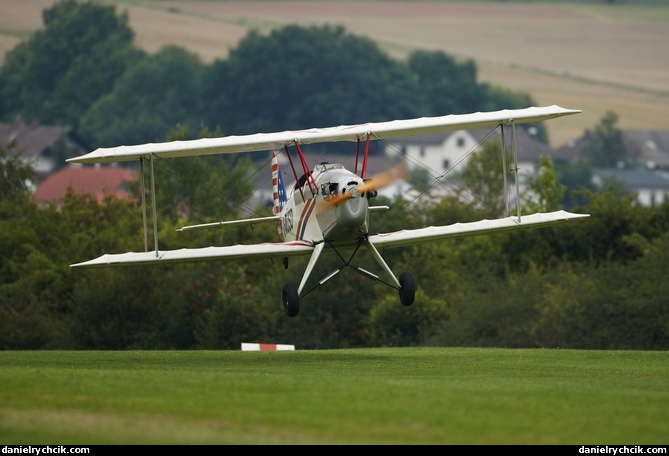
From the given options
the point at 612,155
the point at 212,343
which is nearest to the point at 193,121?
the point at 612,155

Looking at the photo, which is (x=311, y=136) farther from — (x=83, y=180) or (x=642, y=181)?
(x=642, y=181)

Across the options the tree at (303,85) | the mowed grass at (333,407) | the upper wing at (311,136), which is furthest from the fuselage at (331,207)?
the tree at (303,85)

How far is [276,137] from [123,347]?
2618 cm

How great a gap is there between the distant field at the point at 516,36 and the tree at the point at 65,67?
22.7ft

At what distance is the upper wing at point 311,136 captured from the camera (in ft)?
77.4

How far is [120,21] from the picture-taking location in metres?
177

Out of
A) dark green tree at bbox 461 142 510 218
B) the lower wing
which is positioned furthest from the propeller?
dark green tree at bbox 461 142 510 218

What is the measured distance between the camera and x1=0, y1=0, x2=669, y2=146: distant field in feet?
531

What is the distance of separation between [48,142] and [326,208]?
411 feet

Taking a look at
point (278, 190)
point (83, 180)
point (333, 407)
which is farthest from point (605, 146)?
point (333, 407)

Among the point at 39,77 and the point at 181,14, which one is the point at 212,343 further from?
the point at 181,14

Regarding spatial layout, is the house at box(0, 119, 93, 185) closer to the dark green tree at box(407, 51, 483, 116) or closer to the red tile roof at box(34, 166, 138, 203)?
the red tile roof at box(34, 166, 138, 203)

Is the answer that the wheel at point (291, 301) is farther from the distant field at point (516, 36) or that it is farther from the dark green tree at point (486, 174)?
the distant field at point (516, 36)

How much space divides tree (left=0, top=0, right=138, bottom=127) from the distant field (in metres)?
6.93
